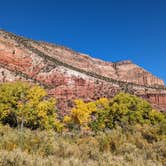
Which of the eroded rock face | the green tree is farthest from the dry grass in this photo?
the eroded rock face

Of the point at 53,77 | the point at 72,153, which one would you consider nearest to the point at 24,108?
the point at 72,153

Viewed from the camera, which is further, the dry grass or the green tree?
the green tree

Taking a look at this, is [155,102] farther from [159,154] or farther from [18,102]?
[159,154]

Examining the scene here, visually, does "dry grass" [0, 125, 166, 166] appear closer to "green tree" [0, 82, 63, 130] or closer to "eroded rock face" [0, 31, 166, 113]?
"green tree" [0, 82, 63, 130]

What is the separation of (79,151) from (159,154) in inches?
168

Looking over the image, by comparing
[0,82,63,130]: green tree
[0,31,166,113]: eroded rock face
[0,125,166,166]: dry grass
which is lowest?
[0,125,166,166]: dry grass

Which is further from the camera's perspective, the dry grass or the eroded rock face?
the eroded rock face

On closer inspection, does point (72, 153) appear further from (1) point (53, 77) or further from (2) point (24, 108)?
(1) point (53, 77)

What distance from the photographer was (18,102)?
1566 inches

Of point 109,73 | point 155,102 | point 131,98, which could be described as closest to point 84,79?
point 155,102

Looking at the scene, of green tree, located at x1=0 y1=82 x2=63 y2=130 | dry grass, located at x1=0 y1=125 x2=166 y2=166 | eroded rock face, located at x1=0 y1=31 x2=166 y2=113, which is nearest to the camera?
dry grass, located at x1=0 y1=125 x2=166 y2=166

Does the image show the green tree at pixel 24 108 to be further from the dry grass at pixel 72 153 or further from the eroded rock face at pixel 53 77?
the eroded rock face at pixel 53 77

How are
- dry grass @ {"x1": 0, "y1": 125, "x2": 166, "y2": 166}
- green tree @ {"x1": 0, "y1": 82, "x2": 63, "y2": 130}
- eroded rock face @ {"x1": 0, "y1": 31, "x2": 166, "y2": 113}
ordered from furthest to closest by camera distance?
eroded rock face @ {"x1": 0, "y1": 31, "x2": 166, "y2": 113} → green tree @ {"x1": 0, "y1": 82, "x2": 63, "y2": 130} → dry grass @ {"x1": 0, "y1": 125, "x2": 166, "y2": 166}

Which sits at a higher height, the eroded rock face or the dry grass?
the eroded rock face
